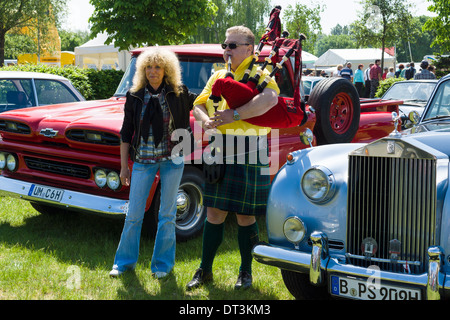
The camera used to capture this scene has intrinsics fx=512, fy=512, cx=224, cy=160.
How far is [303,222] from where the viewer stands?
328cm

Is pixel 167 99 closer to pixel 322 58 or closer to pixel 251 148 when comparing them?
pixel 251 148

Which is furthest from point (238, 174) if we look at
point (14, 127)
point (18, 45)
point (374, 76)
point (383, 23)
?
point (18, 45)

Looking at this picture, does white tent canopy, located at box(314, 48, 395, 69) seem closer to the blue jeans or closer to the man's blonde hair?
the man's blonde hair

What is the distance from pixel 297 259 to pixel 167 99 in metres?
1.69

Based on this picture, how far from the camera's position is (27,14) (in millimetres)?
25000

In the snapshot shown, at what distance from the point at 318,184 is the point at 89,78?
10413 millimetres

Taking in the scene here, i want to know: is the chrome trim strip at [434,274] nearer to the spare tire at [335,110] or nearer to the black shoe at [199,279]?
the black shoe at [199,279]

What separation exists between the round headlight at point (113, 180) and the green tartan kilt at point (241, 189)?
1.26 meters

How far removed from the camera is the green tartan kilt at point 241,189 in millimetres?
3662

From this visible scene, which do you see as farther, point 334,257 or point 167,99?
point 167,99

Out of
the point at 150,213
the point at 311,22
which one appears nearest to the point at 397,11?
the point at 311,22

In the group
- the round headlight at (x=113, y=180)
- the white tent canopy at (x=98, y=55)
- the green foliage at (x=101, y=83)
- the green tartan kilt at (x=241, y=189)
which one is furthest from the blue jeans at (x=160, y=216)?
the white tent canopy at (x=98, y=55)

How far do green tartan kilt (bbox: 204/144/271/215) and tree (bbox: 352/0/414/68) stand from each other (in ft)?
92.9
